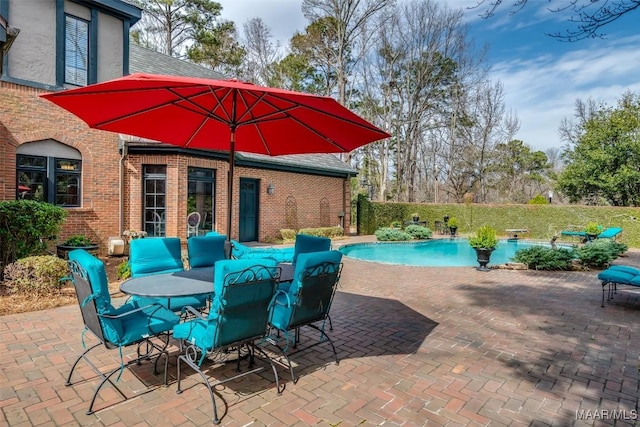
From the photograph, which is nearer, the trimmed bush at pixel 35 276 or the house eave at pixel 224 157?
the trimmed bush at pixel 35 276

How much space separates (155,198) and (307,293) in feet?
27.7

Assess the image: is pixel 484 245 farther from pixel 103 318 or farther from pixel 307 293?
pixel 103 318

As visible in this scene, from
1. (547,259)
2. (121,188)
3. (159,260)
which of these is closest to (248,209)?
(121,188)

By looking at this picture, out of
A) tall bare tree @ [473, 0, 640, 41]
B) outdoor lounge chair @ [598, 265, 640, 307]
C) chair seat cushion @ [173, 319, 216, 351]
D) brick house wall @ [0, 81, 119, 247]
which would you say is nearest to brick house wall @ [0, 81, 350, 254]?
brick house wall @ [0, 81, 119, 247]

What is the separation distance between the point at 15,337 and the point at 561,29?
6.58 metres

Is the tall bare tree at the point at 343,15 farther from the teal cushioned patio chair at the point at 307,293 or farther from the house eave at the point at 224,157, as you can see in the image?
the teal cushioned patio chair at the point at 307,293

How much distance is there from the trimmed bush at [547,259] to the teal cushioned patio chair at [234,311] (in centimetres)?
862

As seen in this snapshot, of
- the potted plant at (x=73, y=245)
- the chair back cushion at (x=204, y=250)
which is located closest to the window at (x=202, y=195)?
the potted plant at (x=73, y=245)

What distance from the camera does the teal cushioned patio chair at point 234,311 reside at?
2.91 metres

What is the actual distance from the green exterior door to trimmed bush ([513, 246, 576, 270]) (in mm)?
8697

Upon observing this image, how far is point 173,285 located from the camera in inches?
139

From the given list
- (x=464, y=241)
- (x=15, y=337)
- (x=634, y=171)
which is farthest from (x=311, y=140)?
(x=634, y=171)

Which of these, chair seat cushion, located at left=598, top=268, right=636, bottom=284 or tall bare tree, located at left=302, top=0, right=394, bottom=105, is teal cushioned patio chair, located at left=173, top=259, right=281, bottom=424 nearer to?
chair seat cushion, located at left=598, top=268, right=636, bottom=284

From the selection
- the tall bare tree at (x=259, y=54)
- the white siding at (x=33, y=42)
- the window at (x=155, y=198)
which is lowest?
the window at (x=155, y=198)
